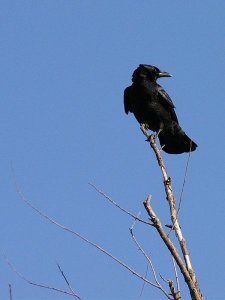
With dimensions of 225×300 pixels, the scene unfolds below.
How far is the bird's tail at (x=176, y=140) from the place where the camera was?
1005 centimetres

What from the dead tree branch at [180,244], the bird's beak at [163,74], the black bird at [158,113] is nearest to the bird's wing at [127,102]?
the black bird at [158,113]

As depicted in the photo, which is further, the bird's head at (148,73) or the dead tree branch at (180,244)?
the bird's head at (148,73)

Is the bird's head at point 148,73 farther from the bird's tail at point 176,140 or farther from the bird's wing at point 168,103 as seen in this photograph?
the bird's tail at point 176,140

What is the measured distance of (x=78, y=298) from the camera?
403 cm

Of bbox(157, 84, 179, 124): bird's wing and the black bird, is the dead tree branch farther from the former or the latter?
bbox(157, 84, 179, 124): bird's wing

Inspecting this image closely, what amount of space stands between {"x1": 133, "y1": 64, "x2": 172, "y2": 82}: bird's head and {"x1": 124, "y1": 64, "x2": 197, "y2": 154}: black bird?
0.06m

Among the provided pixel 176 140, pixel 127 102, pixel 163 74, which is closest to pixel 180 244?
pixel 176 140

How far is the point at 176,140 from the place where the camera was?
10.1m

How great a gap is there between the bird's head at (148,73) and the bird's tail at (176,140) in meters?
1.04

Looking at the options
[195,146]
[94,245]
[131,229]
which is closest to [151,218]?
[131,229]

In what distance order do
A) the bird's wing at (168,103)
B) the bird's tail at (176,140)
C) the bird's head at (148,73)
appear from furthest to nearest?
1. the bird's head at (148,73)
2. the bird's wing at (168,103)
3. the bird's tail at (176,140)

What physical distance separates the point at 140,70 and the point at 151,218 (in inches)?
262

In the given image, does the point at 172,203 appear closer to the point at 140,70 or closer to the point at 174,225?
the point at 174,225

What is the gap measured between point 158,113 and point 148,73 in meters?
1.08
